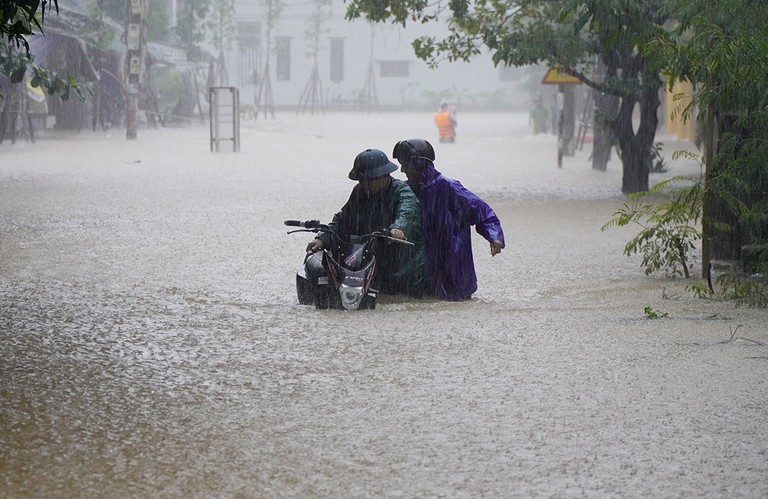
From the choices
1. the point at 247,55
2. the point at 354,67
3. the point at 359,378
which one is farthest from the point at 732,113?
the point at 354,67

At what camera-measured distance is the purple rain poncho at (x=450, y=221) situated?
8039 mm

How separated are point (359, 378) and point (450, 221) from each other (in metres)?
2.63

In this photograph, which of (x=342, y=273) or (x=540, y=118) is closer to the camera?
(x=342, y=273)

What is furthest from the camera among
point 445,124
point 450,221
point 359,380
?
point 445,124

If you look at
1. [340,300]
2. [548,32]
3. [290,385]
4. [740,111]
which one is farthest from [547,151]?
[290,385]

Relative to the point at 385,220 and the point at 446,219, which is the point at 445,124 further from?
the point at 385,220

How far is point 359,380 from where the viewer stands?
5574 millimetres

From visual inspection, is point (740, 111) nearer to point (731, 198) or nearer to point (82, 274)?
point (731, 198)

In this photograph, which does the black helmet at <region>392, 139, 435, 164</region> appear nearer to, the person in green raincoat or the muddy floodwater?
the person in green raincoat

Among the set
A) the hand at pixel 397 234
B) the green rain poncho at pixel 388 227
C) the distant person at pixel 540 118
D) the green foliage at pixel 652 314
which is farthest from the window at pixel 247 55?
the green foliage at pixel 652 314

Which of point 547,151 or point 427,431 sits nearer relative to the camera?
point 427,431

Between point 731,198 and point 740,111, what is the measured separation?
0.74 meters

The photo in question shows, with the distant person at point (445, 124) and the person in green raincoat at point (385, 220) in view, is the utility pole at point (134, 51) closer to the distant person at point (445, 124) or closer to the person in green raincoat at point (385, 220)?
the distant person at point (445, 124)

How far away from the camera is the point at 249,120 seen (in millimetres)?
47406
